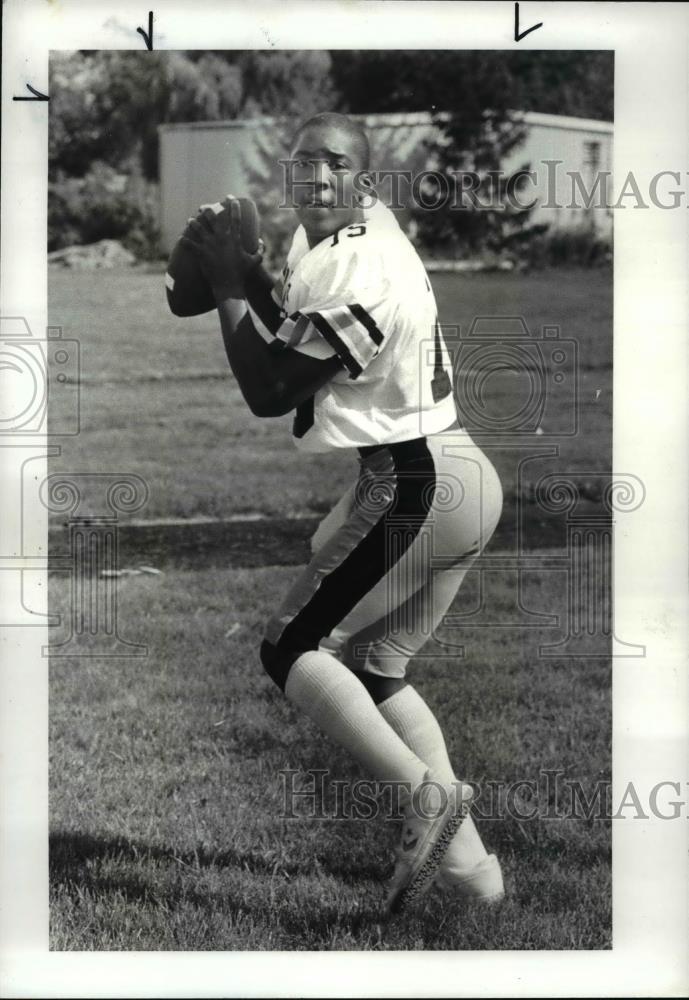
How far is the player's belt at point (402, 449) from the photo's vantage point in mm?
2967

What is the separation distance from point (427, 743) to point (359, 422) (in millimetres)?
747

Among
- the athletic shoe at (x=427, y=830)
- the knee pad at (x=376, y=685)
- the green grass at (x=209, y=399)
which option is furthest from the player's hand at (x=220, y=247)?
the athletic shoe at (x=427, y=830)

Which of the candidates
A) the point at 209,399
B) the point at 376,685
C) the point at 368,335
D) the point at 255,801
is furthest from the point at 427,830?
the point at 209,399

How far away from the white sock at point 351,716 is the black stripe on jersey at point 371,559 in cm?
4

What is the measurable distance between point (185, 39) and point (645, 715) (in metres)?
1.81

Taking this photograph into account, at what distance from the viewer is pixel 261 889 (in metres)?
3.15

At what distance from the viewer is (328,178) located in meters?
3.00

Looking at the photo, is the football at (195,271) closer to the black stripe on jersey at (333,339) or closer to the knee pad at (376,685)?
the black stripe on jersey at (333,339)

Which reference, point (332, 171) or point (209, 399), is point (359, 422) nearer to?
point (332, 171)

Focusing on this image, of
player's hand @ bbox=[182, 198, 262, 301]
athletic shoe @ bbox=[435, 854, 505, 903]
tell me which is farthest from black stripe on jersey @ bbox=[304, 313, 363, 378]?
athletic shoe @ bbox=[435, 854, 505, 903]

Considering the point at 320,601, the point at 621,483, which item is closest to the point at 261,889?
the point at 320,601

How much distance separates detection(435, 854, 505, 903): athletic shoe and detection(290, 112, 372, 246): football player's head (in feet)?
4.63

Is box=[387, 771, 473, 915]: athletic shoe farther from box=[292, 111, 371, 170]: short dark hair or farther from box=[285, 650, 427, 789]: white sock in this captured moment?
box=[292, 111, 371, 170]: short dark hair

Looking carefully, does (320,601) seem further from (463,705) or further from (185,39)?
(185,39)
